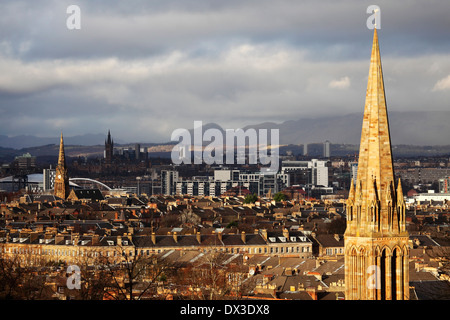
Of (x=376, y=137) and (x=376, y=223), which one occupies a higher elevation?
(x=376, y=137)

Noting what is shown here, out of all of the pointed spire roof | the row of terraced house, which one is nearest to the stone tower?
the pointed spire roof

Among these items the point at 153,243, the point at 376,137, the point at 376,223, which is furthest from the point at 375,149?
the point at 153,243

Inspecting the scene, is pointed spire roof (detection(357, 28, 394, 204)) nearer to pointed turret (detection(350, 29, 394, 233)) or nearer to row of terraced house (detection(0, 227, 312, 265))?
pointed turret (detection(350, 29, 394, 233))

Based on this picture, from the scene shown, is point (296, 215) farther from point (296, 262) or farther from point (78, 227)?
point (296, 262)

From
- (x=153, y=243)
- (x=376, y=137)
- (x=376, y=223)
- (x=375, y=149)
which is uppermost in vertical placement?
(x=376, y=137)

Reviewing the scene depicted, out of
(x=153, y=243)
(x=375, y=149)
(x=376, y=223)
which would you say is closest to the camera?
(x=376, y=223)

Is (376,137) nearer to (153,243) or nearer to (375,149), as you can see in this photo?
(375,149)

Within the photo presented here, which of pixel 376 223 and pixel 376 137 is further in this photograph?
pixel 376 137

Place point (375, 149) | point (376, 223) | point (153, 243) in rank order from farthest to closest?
point (153, 243) < point (375, 149) < point (376, 223)
